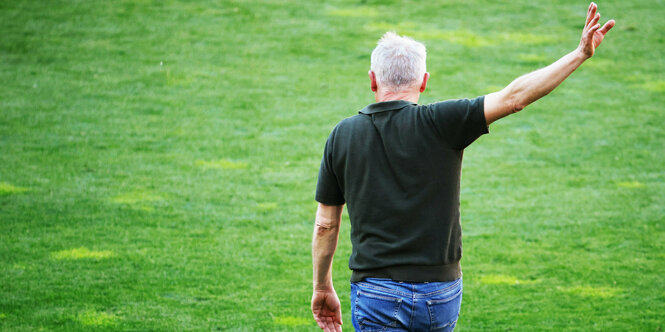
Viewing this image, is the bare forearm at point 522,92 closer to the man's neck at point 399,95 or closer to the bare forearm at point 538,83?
the bare forearm at point 538,83

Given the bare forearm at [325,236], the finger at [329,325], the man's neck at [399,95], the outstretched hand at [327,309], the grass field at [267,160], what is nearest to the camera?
the man's neck at [399,95]

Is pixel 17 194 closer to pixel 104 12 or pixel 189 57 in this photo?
pixel 189 57

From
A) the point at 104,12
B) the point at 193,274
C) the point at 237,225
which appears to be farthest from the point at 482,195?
the point at 104,12

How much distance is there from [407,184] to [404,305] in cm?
41

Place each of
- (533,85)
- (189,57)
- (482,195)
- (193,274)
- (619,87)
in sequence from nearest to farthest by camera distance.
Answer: (533,85) < (193,274) < (482,195) < (619,87) < (189,57)

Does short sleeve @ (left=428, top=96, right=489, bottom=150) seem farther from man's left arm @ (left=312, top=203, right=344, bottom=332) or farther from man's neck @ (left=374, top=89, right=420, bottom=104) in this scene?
man's left arm @ (left=312, top=203, right=344, bottom=332)

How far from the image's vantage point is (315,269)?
2891 mm

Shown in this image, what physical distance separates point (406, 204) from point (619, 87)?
910 cm

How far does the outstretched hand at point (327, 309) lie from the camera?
2910 millimetres

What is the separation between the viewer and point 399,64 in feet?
8.54

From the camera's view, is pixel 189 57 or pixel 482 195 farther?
pixel 189 57

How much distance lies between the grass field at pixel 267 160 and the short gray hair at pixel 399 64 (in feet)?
8.61

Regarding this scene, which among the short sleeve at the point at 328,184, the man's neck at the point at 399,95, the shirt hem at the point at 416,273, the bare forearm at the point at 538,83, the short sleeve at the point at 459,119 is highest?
the bare forearm at the point at 538,83

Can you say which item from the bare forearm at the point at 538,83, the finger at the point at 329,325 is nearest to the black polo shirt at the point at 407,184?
the bare forearm at the point at 538,83
